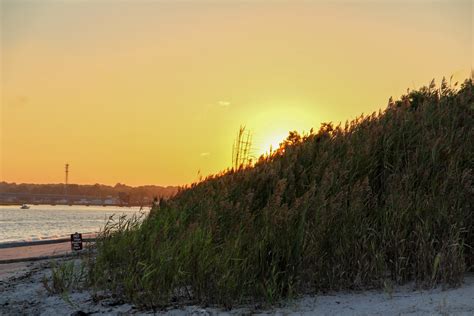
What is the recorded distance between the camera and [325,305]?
5684mm

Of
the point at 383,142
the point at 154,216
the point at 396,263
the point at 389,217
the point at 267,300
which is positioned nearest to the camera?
the point at 267,300

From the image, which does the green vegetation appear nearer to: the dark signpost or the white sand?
the white sand

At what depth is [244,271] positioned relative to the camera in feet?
19.7

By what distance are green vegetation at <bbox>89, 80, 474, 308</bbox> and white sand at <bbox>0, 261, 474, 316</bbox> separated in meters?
0.21

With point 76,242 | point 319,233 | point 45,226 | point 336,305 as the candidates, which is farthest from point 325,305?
point 45,226

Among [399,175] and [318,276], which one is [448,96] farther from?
[318,276]

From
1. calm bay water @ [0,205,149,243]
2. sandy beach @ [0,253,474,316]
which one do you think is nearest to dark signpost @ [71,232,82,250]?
calm bay water @ [0,205,149,243]

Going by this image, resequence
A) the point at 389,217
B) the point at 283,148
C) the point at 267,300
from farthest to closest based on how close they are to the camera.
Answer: the point at 283,148, the point at 389,217, the point at 267,300

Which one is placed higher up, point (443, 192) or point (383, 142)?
point (383, 142)

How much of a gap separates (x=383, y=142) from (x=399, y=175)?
1046 mm

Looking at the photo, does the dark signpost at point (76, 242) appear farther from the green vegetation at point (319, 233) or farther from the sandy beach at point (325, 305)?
the sandy beach at point (325, 305)

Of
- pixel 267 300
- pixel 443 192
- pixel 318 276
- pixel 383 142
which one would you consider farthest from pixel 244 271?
pixel 383 142

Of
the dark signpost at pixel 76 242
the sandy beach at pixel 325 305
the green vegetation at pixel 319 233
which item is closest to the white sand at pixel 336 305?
the sandy beach at pixel 325 305

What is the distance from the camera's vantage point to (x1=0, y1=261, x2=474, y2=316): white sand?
5184mm
